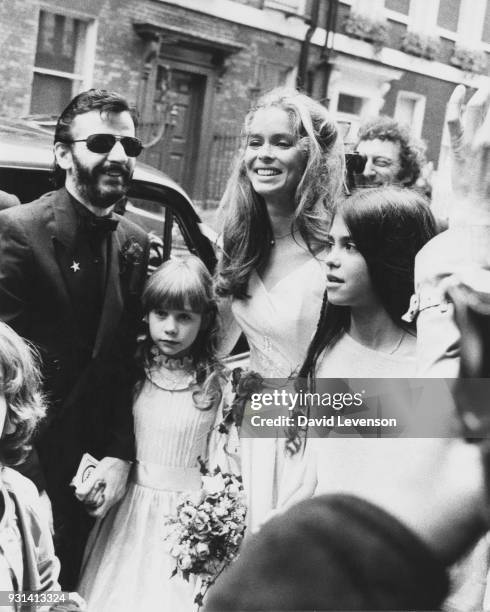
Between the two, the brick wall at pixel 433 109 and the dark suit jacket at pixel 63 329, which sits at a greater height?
the brick wall at pixel 433 109

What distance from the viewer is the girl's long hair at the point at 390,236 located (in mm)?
1954

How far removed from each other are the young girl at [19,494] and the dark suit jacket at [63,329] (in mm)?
361

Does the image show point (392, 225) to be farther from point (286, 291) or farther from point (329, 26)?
point (329, 26)

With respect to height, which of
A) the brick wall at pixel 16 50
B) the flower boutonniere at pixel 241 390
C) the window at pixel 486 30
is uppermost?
the brick wall at pixel 16 50

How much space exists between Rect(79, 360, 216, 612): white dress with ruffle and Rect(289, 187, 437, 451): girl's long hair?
733 mm

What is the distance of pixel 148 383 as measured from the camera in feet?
8.71

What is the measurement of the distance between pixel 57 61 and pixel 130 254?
756cm

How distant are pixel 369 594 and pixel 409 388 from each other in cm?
93

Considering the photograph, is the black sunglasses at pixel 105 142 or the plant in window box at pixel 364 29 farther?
the plant in window box at pixel 364 29

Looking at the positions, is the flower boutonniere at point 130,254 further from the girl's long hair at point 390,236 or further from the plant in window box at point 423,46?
the plant in window box at point 423,46

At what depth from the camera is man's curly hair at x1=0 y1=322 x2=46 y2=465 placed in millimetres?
1825

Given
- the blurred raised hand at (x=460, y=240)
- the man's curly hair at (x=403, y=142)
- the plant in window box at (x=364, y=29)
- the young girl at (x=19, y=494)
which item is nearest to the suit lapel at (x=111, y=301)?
the young girl at (x=19, y=494)

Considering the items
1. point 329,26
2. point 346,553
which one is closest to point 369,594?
point 346,553

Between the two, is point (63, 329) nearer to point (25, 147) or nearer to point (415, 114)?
point (25, 147)
